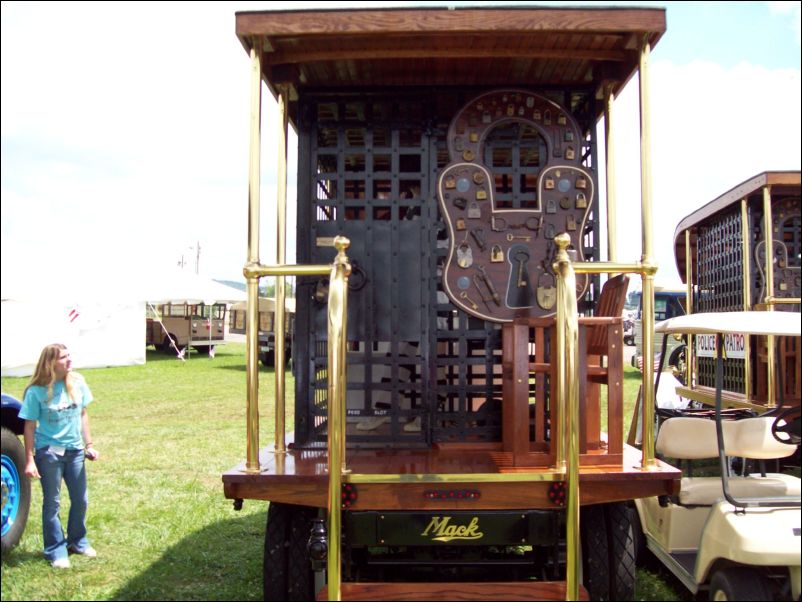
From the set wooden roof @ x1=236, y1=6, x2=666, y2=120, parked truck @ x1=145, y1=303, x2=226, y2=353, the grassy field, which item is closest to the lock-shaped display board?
wooden roof @ x1=236, y1=6, x2=666, y2=120

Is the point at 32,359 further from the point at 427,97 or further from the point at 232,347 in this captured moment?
the point at 232,347

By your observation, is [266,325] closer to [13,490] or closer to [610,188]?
[13,490]

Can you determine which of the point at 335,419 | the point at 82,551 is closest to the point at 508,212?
the point at 335,419

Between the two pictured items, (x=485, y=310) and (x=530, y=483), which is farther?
(x=485, y=310)

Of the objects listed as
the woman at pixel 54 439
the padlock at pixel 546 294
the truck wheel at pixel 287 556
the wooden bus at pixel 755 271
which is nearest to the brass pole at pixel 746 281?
the wooden bus at pixel 755 271

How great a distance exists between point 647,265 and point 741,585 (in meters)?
1.52

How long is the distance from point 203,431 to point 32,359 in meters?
5.89

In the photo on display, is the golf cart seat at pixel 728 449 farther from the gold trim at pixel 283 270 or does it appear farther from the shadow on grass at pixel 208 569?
the shadow on grass at pixel 208 569

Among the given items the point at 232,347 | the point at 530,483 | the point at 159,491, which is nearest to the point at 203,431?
the point at 159,491

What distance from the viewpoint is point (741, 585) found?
349 cm

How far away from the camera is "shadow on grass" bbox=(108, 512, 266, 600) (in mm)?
4742

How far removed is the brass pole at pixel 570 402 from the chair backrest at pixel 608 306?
76 centimetres

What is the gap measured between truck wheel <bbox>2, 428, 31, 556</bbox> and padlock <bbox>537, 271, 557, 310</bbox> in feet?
12.2

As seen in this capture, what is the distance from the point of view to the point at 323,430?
199 inches
